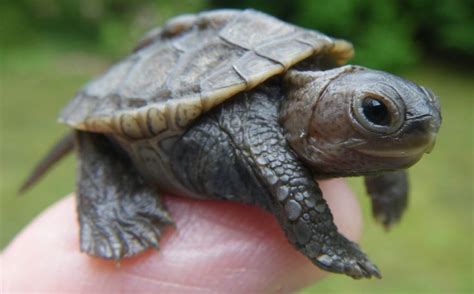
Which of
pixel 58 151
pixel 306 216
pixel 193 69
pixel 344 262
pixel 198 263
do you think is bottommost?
pixel 58 151

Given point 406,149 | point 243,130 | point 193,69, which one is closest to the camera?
point 406,149

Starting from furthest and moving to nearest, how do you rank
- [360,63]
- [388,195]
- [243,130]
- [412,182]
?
[360,63], [412,182], [388,195], [243,130]

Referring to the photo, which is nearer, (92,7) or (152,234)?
(152,234)

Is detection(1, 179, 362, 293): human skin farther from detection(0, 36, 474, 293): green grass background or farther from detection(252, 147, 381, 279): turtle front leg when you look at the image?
detection(0, 36, 474, 293): green grass background

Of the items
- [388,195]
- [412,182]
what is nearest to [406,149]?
[388,195]

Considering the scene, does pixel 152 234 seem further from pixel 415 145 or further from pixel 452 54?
pixel 452 54

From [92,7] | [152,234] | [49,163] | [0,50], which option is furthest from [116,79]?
[92,7]

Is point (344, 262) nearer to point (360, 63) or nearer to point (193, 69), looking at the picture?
point (193, 69)

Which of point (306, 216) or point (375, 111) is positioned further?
point (306, 216)
